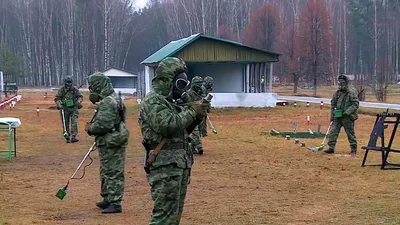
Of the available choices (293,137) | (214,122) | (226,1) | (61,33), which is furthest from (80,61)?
(293,137)

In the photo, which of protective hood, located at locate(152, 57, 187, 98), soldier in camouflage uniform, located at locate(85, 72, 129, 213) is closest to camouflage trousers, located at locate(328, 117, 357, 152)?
soldier in camouflage uniform, located at locate(85, 72, 129, 213)

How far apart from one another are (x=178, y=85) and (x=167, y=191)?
1039 millimetres

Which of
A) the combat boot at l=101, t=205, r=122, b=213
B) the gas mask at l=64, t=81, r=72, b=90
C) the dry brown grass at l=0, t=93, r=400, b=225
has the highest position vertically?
the gas mask at l=64, t=81, r=72, b=90

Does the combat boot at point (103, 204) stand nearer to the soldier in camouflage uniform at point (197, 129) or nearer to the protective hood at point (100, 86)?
the protective hood at point (100, 86)

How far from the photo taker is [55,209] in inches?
352

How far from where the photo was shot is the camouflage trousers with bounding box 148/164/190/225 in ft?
19.0

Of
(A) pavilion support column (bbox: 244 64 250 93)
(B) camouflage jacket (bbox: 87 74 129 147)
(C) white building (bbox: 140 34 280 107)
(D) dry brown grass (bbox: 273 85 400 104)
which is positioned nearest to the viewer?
(B) camouflage jacket (bbox: 87 74 129 147)

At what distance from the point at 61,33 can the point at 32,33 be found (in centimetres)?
373

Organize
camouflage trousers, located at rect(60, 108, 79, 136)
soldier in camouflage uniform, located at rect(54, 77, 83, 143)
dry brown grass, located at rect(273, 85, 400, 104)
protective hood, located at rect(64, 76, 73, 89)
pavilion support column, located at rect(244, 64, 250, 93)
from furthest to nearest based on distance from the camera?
1. dry brown grass, located at rect(273, 85, 400, 104)
2. pavilion support column, located at rect(244, 64, 250, 93)
3. camouflage trousers, located at rect(60, 108, 79, 136)
4. soldier in camouflage uniform, located at rect(54, 77, 83, 143)
5. protective hood, located at rect(64, 76, 73, 89)

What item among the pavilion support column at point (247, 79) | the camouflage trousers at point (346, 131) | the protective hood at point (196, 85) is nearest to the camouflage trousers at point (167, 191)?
the protective hood at point (196, 85)

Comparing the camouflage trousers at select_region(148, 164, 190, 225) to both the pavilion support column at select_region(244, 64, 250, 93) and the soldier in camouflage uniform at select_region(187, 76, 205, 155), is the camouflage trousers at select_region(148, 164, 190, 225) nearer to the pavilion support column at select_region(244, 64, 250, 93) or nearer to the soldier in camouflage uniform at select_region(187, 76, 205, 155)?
the soldier in camouflage uniform at select_region(187, 76, 205, 155)

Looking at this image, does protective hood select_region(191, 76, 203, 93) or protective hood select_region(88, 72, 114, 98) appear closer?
protective hood select_region(88, 72, 114, 98)

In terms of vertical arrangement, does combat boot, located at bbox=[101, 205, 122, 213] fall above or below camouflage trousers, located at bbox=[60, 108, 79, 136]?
below

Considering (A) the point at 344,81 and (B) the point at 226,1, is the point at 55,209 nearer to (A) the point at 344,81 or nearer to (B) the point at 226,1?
(A) the point at 344,81
